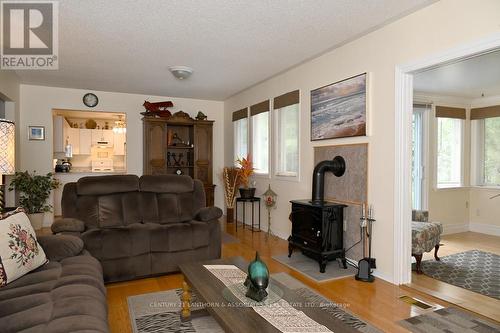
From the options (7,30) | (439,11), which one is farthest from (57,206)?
(439,11)

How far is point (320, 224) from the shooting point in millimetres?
3385

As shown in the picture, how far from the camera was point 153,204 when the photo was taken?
3645 millimetres

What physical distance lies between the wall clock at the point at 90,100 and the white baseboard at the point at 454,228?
6729 mm

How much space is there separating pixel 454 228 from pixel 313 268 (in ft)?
11.4

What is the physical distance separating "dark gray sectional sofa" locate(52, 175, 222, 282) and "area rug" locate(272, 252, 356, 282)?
34.0 inches

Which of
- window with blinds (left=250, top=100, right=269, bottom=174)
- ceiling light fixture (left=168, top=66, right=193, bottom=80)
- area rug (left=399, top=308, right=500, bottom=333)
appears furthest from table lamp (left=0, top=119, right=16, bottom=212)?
window with blinds (left=250, top=100, right=269, bottom=174)

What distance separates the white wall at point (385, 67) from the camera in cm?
246

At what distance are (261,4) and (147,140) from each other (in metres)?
4.13

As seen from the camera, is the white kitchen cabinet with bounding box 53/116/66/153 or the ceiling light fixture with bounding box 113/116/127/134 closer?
the white kitchen cabinet with bounding box 53/116/66/153

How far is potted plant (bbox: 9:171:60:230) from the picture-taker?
16.3ft

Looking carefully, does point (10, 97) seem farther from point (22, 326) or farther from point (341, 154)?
point (341, 154)

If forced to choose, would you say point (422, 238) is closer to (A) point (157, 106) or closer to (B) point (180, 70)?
(B) point (180, 70)

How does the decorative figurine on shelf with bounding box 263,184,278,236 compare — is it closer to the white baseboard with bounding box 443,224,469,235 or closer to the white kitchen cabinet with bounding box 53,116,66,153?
the white baseboard with bounding box 443,224,469,235

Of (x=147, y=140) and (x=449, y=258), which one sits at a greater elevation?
(x=147, y=140)
